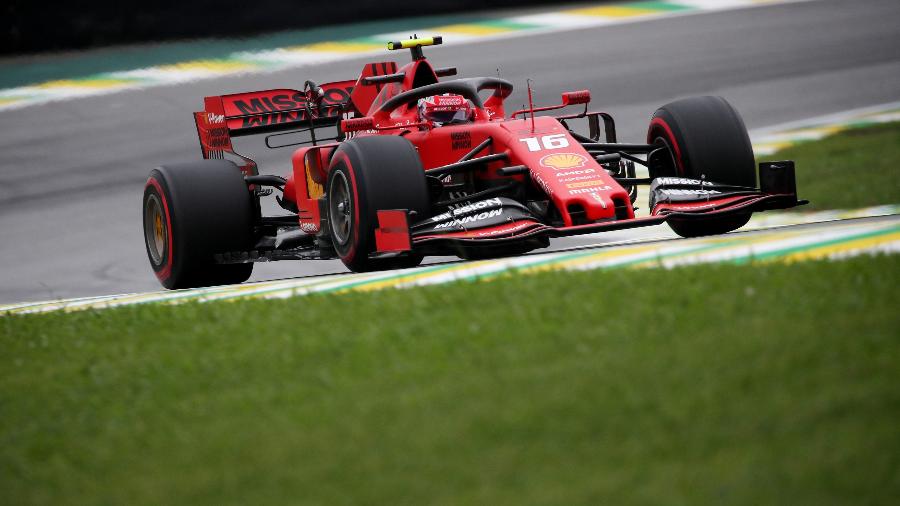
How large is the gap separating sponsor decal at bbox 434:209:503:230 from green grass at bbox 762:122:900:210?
4554 mm

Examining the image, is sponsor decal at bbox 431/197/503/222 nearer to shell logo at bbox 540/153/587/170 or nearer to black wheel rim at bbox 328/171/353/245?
shell logo at bbox 540/153/587/170

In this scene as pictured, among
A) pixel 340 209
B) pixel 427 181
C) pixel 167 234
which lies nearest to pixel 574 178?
pixel 427 181

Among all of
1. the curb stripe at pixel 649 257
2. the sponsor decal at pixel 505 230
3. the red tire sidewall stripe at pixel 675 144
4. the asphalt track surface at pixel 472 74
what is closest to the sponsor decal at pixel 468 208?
the sponsor decal at pixel 505 230

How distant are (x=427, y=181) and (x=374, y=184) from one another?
723 millimetres

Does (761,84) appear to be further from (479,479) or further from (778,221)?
(479,479)

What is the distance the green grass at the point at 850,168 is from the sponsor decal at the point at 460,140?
3.99 metres

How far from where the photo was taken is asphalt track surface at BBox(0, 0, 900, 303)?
13.1 m

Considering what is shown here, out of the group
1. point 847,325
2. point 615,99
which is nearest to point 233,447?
point 847,325

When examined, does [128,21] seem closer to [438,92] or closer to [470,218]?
[438,92]

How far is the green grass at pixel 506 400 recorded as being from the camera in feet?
13.1

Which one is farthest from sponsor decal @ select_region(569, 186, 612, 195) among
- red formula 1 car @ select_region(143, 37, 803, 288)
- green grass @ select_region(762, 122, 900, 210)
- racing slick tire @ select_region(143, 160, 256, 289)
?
green grass @ select_region(762, 122, 900, 210)

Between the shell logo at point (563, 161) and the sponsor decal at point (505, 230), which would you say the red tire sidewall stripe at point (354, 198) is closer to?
the sponsor decal at point (505, 230)

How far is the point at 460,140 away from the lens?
32.4 ft

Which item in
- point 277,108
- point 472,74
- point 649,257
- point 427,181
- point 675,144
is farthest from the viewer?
point 472,74
